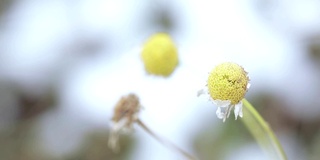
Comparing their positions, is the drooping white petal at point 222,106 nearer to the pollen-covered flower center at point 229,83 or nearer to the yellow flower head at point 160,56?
the pollen-covered flower center at point 229,83

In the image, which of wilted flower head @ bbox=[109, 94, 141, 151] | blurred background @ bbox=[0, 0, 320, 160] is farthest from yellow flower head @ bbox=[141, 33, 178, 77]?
blurred background @ bbox=[0, 0, 320, 160]

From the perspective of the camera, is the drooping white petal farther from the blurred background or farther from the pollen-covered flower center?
the blurred background

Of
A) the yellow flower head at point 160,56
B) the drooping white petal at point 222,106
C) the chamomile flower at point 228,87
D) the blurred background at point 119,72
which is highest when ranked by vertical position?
the chamomile flower at point 228,87

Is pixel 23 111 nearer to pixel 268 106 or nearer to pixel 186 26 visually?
pixel 186 26

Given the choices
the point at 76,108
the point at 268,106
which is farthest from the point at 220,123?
the point at 76,108

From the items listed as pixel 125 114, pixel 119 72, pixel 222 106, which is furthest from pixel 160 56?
pixel 119 72

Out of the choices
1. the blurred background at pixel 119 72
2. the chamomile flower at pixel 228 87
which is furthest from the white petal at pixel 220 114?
the blurred background at pixel 119 72

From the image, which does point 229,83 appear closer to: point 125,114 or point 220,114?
point 220,114
